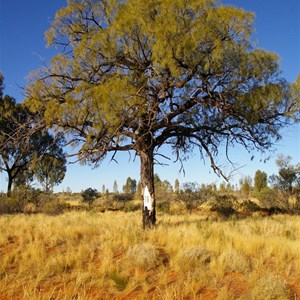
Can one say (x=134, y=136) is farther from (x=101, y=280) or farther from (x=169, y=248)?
(x=101, y=280)

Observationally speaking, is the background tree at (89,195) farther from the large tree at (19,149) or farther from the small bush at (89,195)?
the large tree at (19,149)

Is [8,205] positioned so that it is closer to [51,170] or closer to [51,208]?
[51,208]

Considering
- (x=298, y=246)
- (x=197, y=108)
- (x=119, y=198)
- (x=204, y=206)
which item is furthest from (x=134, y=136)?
(x=119, y=198)

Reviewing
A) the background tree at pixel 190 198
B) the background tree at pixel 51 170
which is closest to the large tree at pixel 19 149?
the background tree at pixel 51 170

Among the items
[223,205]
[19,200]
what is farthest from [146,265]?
[19,200]

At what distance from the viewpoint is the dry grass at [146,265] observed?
6547mm

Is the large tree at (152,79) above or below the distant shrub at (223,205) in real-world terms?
above

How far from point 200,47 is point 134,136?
3.76 meters

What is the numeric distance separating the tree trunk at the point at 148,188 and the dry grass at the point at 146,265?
156cm

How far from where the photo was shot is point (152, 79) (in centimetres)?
1119

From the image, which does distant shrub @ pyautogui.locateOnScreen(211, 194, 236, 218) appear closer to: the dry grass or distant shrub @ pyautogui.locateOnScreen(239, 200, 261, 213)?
distant shrub @ pyautogui.locateOnScreen(239, 200, 261, 213)

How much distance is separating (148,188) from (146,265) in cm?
493

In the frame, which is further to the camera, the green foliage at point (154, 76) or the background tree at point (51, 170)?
the background tree at point (51, 170)

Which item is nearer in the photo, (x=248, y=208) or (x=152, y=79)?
(x=152, y=79)
